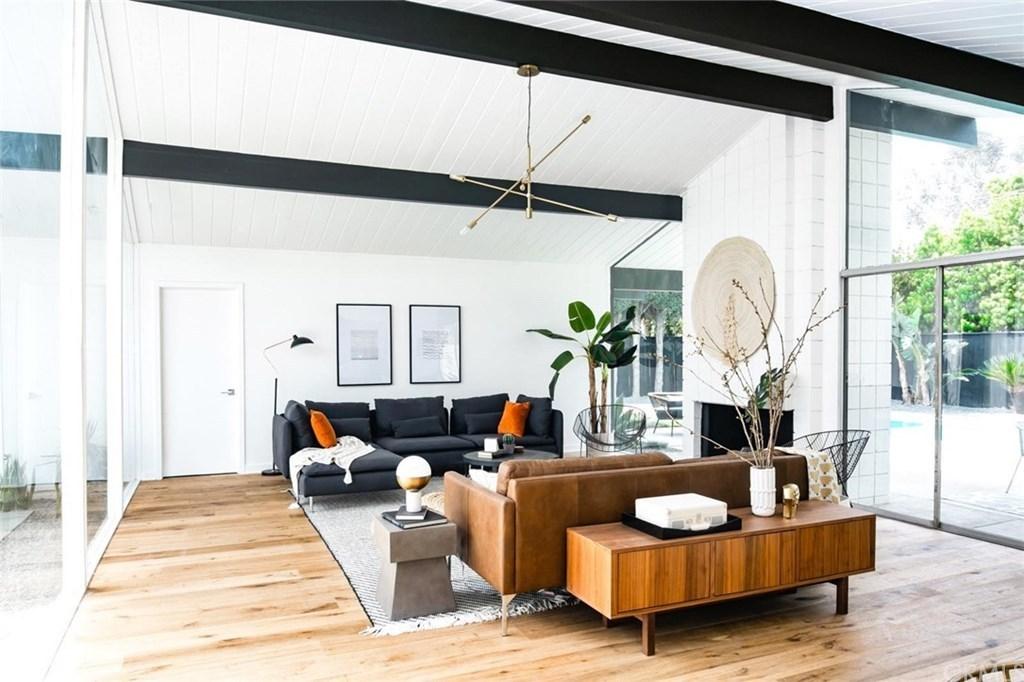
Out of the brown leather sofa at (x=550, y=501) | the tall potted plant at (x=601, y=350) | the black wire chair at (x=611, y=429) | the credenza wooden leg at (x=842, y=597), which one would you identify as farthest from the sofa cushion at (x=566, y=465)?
the tall potted plant at (x=601, y=350)

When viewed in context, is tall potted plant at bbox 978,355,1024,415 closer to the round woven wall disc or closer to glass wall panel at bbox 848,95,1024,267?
glass wall panel at bbox 848,95,1024,267

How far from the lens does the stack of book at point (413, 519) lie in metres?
3.58

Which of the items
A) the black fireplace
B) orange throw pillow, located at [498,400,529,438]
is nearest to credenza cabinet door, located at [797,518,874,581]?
the black fireplace

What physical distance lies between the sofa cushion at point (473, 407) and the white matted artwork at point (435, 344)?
435 mm

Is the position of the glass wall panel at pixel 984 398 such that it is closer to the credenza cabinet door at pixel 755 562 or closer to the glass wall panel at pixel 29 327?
the credenza cabinet door at pixel 755 562

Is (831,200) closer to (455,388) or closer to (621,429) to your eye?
(621,429)

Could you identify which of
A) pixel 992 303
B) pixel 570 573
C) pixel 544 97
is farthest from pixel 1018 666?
pixel 544 97

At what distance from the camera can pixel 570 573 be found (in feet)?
11.1

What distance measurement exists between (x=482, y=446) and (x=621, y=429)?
204 cm

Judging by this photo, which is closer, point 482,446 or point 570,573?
point 570,573

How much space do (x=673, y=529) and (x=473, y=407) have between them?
16.1 feet

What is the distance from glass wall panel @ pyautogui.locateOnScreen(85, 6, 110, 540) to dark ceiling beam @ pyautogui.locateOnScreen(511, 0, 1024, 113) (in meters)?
2.67

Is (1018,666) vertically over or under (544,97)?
under

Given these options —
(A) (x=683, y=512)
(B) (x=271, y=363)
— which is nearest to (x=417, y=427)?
(B) (x=271, y=363)
